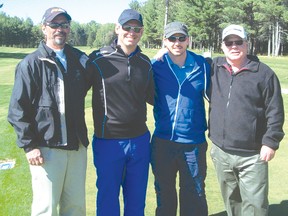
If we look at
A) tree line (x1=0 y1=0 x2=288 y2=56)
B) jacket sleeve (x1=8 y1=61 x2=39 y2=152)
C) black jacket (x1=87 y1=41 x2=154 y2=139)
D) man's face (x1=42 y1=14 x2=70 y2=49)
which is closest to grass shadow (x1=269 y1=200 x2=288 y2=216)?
black jacket (x1=87 y1=41 x2=154 y2=139)

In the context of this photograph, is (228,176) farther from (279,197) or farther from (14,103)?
(14,103)

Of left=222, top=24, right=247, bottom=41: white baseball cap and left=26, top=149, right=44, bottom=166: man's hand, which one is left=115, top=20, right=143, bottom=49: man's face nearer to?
left=222, top=24, right=247, bottom=41: white baseball cap

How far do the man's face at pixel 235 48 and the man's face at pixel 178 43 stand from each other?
44 cm

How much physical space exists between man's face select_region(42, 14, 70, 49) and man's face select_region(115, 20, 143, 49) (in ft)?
1.95

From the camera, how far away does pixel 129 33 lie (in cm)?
407

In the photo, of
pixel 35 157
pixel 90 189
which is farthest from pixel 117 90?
pixel 90 189

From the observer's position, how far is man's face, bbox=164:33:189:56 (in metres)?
4.17

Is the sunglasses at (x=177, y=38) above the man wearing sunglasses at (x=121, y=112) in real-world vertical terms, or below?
above

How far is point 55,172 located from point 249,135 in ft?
6.22

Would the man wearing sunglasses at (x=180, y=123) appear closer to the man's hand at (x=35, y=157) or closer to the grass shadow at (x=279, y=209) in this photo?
the grass shadow at (x=279, y=209)

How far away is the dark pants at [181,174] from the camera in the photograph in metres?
4.24

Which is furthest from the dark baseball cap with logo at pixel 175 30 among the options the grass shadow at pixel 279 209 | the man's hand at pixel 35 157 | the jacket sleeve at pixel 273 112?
the grass shadow at pixel 279 209

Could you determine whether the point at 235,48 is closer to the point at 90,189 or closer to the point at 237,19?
the point at 90,189

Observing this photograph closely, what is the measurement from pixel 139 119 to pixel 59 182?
1012 mm
